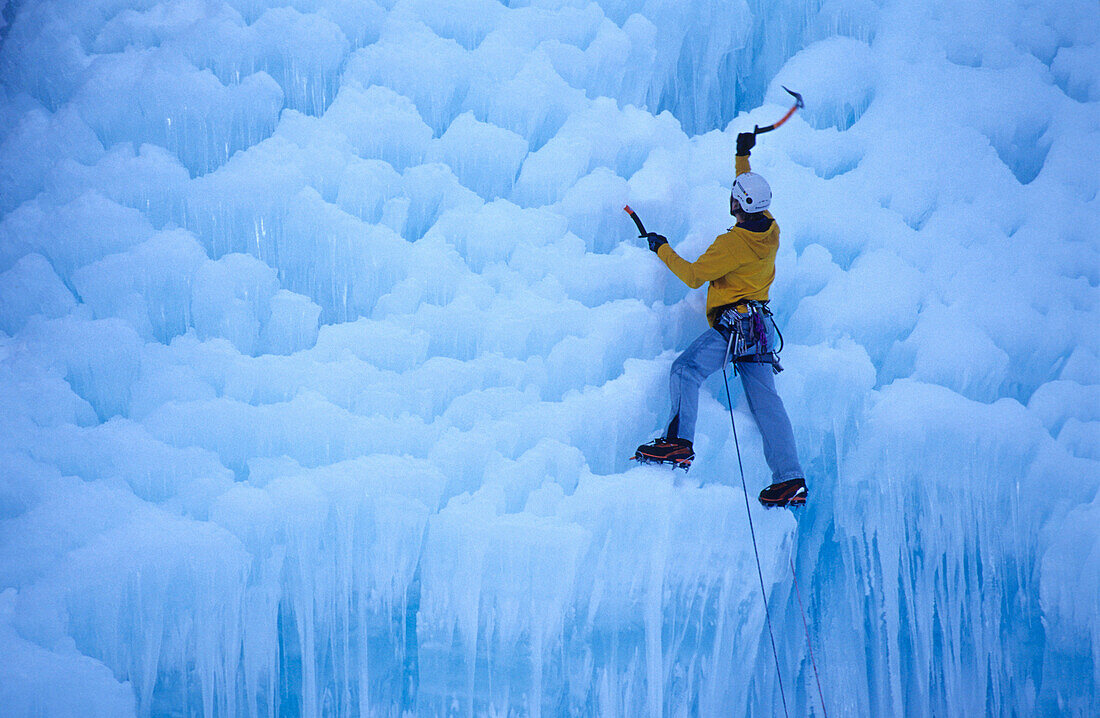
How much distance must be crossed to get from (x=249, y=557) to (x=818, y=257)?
8.01 feet

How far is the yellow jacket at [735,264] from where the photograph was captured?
3.18m

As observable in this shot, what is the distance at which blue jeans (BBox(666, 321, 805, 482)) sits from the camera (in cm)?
321

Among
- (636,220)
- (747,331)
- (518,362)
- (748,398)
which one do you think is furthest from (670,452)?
(636,220)

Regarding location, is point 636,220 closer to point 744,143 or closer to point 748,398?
point 744,143

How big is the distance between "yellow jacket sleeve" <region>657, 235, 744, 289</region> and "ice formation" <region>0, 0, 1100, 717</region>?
0.31 metres

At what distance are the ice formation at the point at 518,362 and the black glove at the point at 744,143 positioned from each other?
1.21 feet

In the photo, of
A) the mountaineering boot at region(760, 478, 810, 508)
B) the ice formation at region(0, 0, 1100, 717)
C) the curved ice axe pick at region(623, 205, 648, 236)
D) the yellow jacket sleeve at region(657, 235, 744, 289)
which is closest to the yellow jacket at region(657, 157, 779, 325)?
the yellow jacket sleeve at region(657, 235, 744, 289)

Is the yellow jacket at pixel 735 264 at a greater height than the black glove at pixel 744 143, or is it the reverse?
the black glove at pixel 744 143

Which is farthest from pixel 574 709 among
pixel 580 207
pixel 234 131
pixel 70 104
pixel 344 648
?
pixel 70 104

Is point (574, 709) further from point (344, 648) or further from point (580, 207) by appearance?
point (580, 207)

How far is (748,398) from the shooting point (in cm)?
335

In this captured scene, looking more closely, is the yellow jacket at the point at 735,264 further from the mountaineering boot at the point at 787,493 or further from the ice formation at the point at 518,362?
the mountaineering boot at the point at 787,493

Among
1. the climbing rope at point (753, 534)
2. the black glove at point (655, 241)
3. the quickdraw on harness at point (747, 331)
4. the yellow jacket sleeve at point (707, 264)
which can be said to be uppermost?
the black glove at point (655, 241)

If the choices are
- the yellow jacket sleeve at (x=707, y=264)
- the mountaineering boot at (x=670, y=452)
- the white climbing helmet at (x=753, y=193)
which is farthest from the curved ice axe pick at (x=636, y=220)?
the mountaineering boot at (x=670, y=452)
